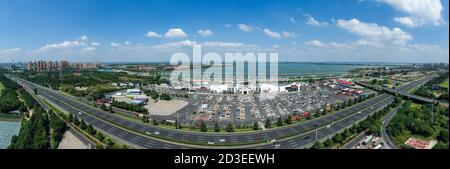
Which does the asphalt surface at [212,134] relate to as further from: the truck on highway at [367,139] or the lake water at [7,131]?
the lake water at [7,131]

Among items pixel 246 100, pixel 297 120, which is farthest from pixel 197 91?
pixel 297 120

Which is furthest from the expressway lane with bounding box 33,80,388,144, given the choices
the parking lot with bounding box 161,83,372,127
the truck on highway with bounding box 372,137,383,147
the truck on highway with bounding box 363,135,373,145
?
the truck on highway with bounding box 372,137,383,147

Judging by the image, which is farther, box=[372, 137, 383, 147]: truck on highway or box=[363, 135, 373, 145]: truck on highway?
box=[363, 135, 373, 145]: truck on highway

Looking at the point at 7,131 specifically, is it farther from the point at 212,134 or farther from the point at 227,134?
the point at 227,134

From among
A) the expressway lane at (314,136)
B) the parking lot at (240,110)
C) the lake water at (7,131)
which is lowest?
the lake water at (7,131)

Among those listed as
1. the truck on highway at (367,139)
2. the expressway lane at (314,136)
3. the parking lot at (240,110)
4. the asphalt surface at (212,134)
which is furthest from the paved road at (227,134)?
the truck on highway at (367,139)

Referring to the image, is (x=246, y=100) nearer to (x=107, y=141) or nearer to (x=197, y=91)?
(x=197, y=91)

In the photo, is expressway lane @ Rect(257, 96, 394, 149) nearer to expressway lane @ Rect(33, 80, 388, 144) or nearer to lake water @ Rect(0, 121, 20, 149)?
expressway lane @ Rect(33, 80, 388, 144)

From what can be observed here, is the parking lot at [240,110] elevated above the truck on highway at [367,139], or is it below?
above
